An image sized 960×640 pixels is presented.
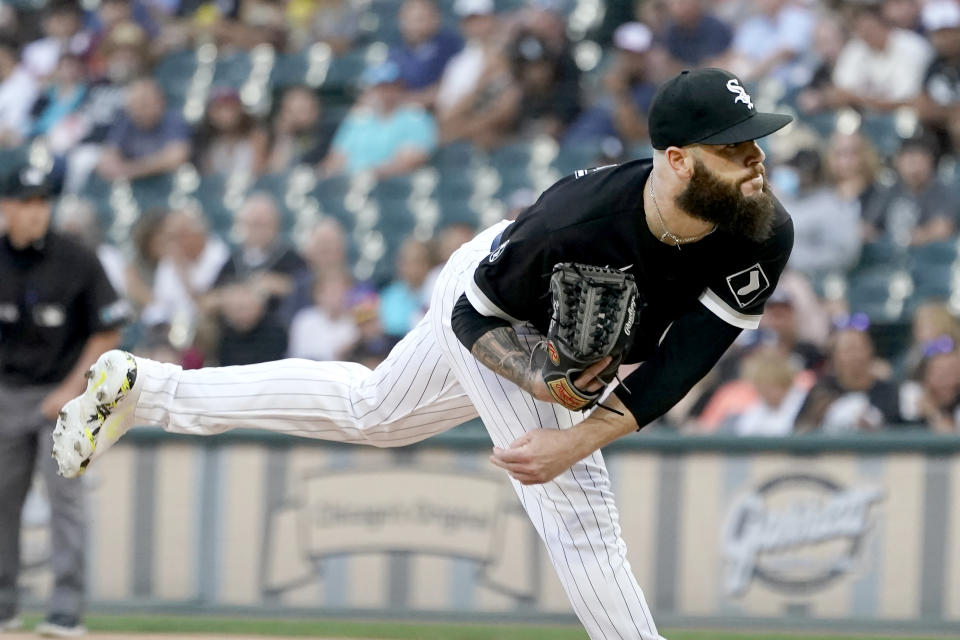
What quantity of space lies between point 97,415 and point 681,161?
1837 millimetres

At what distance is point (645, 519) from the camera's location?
6.62m

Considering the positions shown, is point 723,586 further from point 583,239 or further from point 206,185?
point 206,185

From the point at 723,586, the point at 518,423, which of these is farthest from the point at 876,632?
the point at 518,423

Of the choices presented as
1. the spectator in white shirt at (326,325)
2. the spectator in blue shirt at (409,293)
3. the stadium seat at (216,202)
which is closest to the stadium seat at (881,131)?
the spectator in blue shirt at (409,293)

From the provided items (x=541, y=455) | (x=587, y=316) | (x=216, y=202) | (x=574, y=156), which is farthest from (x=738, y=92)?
(x=216, y=202)

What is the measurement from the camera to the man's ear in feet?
11.6

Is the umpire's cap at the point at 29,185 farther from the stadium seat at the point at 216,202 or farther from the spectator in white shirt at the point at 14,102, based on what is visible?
the spectator in white shirt at the point at 14,102

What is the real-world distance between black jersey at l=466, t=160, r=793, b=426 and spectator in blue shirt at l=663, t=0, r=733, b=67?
5.44m

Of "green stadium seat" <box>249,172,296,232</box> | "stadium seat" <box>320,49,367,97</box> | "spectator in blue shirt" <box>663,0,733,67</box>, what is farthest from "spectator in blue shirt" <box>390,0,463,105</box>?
Result: "spectator in blue shirt" <box>663,0,733,67</box>

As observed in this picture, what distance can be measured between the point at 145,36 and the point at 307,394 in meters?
7.23

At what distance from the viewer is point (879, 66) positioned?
847 centimetres

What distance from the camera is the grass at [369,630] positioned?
622cm

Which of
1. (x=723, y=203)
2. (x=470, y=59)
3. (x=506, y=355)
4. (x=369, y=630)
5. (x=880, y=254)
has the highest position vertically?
(x=470, y=59)

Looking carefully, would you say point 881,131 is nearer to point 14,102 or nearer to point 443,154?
point 443,154
